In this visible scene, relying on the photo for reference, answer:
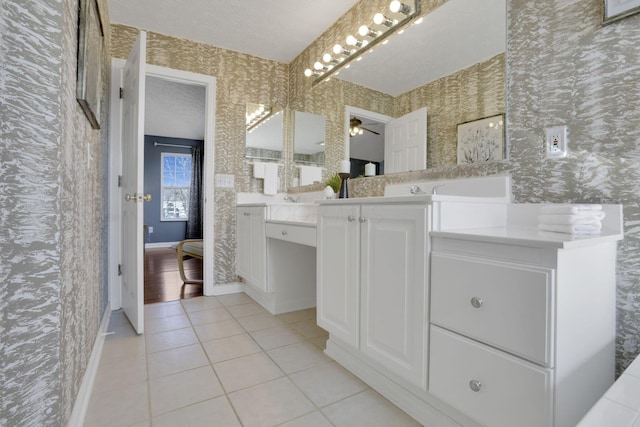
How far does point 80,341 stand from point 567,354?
1765 millimetres

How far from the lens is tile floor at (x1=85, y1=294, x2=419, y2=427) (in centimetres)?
125

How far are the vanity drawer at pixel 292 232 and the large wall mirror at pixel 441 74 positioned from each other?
734 mm

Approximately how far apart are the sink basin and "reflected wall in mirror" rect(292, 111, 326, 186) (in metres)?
0.33

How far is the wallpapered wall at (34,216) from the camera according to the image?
75 centimetres

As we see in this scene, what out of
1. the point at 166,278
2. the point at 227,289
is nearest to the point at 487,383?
the point at 227,289

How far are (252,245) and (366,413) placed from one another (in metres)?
1.69

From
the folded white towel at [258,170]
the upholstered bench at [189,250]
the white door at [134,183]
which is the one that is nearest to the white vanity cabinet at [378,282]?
the white door at [134,183]

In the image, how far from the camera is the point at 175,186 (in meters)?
6.98

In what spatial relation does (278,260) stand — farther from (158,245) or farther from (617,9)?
(158,245)

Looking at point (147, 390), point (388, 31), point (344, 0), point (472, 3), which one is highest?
point (344, 0)

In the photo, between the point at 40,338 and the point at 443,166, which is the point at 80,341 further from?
the point at 443,166

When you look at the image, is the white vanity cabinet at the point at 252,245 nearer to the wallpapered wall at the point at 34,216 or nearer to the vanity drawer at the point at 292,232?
the vanity drawer at the point at 292,232

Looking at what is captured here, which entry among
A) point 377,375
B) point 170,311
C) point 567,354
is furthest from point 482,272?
point 170,311

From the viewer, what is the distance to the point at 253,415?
4.14ft
